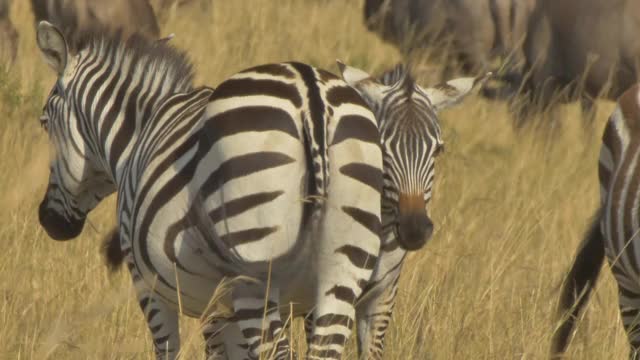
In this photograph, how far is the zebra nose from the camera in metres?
4.59

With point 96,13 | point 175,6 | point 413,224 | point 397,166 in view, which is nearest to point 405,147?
point 397,166

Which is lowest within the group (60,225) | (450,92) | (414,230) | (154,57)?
(60,225)

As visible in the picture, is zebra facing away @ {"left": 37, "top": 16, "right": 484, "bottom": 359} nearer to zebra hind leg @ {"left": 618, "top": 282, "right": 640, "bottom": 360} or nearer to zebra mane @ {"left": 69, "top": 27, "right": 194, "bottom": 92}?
zebra mane @ {"left": 69, "top": 27, "right": 194, "bottom": 92}

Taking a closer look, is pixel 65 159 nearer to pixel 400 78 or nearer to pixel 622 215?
pixel 400 78

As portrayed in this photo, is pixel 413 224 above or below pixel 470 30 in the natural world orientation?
above

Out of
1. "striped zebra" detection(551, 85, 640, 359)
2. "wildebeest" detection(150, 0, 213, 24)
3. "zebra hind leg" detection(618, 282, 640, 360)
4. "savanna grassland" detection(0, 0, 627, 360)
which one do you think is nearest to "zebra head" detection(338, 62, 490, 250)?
"savanna grassland" detection(0, 0, 627, 360)

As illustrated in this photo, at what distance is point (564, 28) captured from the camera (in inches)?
485

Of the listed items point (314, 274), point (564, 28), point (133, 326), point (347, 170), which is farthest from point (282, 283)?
point (564, 28)

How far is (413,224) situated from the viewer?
15.1 feet

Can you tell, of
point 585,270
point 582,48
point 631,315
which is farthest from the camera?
point 582,48

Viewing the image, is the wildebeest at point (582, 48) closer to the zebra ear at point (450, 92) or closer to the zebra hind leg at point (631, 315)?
the zebra hind leg at point (631, 315)

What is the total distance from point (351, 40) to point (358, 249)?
980 centimetres

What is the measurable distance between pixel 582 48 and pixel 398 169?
7.63 metres

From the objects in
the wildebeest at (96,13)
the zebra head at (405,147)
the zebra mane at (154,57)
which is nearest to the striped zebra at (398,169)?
the zebra head at (405,147)
